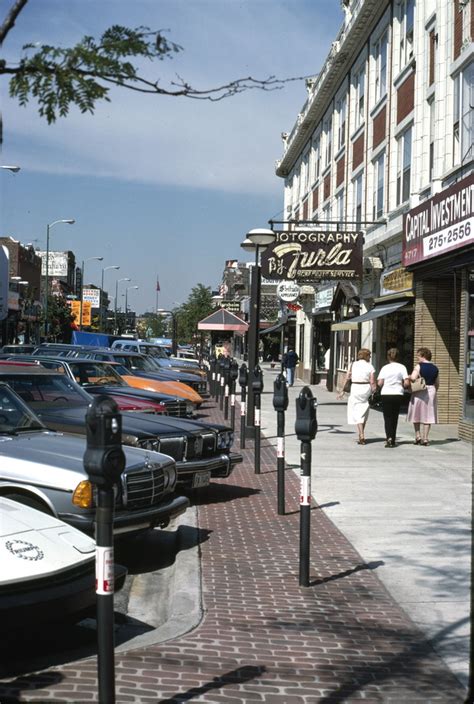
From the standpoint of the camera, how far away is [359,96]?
96.3 feet

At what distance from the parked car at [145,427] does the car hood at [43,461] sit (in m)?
1.76

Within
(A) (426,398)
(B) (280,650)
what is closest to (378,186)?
(A) (426,398)

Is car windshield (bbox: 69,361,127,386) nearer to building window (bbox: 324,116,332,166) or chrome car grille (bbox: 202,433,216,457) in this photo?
chrome car grille (bbox: 202,433,216,457)

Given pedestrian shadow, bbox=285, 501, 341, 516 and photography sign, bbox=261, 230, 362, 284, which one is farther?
photography sign, bbox=261, 230, 362, 284

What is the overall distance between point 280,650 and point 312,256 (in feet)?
61.3

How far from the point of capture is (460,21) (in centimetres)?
1788

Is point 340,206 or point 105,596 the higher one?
point 340,206

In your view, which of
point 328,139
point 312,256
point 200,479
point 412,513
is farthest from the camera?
point 328,139

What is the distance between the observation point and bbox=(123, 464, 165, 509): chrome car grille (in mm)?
7043

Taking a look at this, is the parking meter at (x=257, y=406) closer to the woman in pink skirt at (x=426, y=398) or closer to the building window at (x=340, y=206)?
the woman in pink skirt at (x=426, y=398)

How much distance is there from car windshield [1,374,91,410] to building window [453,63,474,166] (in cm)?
1023

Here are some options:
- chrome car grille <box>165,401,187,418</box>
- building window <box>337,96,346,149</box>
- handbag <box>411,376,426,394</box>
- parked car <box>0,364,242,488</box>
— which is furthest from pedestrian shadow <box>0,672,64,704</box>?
building window <box>337,96,346,149</box>

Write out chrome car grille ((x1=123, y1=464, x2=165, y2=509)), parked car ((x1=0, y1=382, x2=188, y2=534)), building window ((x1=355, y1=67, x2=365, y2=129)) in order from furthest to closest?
building window ((x1=355, y1=67, x2=365, y2=129)), chrome car grille ((x1=123, y1=464, x2=165, y2=509)), parked car ((x1=0, y1=382, x2=188, y2=534))

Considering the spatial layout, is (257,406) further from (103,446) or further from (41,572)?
(103,446)
